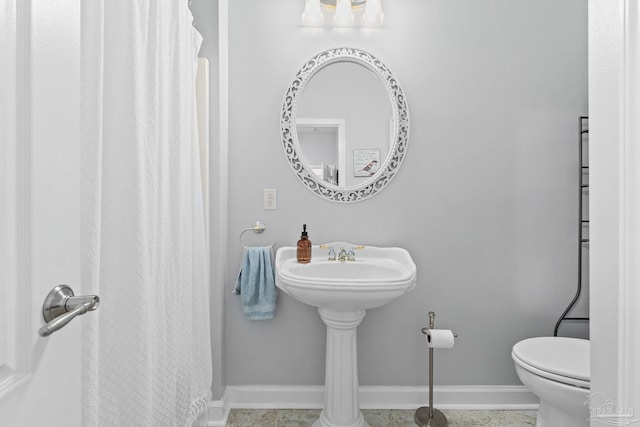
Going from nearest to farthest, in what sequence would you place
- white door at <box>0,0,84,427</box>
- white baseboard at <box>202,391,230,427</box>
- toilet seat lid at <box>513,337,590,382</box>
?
1. white door at <box>0,0,84,427</box>
2. toilet seat lid at <box>513,337,590,382</box>
3. white baseboard at <box>202,391,230,427</box>

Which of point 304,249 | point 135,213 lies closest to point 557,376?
point 304,249

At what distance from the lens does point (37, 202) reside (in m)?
0.49

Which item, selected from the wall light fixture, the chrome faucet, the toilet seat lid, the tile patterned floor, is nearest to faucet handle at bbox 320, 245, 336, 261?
the chrome faucet

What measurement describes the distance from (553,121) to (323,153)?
121 centimetres

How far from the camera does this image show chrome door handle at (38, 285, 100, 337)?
19.1 inches

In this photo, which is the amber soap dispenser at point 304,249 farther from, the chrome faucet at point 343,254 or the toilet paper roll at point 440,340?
the toilet paper roll at point 440,340

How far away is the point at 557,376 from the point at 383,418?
826 mm

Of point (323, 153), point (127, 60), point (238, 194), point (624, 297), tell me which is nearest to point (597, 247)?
point (624, 297)

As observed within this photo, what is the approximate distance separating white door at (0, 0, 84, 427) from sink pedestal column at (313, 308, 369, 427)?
3.75 feet

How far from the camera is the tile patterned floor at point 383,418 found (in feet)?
5.70

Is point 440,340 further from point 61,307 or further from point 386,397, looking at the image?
point 61,307

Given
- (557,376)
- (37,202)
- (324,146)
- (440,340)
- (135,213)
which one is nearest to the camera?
(37,202)

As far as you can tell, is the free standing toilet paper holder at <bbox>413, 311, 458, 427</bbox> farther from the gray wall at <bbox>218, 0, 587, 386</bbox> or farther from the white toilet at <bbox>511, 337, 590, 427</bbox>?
the white toilet at <bbox>511, 337, 590, 427</bbox>

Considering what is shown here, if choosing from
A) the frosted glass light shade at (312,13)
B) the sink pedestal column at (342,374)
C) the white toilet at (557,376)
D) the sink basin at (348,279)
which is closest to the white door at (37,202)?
the sink basin at (348,279)
